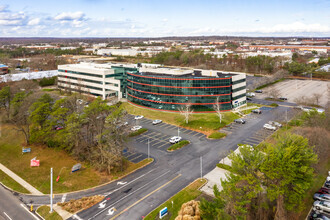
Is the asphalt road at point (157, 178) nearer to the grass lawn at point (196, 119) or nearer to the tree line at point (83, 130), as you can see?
the grass lawn at point (196, 119)

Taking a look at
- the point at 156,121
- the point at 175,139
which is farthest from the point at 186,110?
the point at 175,139

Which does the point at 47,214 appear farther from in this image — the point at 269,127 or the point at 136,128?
the point at 269,127

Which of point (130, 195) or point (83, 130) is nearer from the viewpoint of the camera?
point (130, 195)

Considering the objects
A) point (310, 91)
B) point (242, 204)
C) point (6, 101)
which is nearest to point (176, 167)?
point (242, 204)

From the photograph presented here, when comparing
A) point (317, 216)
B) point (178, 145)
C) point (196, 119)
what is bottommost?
point (317, 216)

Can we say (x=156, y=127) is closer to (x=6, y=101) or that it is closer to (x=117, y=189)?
(x=117, y=189)

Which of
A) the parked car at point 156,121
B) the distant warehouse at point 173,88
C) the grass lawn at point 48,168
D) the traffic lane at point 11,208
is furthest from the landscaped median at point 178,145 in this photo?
the traffic lane at point 11,208
